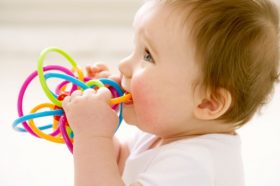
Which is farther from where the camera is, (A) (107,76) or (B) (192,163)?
(A) (107,76)

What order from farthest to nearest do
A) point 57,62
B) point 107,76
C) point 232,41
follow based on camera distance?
point 57,62 < point 107,76 < point 232,41

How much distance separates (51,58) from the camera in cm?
171

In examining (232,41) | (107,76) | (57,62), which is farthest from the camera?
(57,62)

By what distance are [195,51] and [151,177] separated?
21cm

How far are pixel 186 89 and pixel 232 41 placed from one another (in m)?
0.11

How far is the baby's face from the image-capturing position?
786mm

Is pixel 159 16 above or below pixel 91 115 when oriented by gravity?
above

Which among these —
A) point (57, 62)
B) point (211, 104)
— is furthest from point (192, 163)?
point (57, 62)

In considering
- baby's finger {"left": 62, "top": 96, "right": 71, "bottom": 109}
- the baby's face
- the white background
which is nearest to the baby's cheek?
the baby's face

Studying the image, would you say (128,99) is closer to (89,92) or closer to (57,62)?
(89,92)

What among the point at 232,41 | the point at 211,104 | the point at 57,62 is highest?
the point at 232,41

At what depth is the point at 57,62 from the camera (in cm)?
169

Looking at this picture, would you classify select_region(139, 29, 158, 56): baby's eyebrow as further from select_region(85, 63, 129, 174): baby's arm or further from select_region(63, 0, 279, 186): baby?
select_region(85, 63, 129, 174): baby's arm

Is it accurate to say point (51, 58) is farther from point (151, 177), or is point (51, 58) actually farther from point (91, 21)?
point (151, 177)
